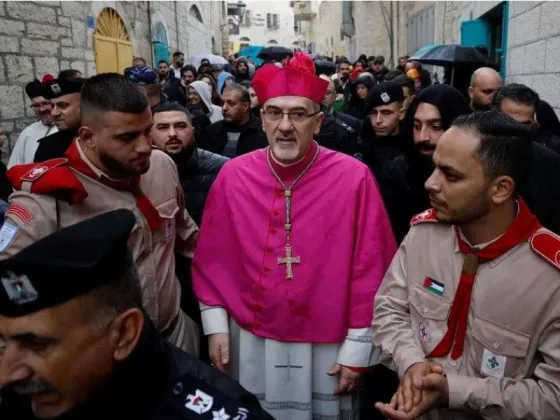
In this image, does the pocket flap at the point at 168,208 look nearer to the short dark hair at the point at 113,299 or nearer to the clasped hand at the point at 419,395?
the short dark hair at the point at 113,299

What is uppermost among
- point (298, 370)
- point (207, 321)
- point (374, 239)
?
point (374, 239)

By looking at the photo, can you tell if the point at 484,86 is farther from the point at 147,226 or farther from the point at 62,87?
the point at 147,226

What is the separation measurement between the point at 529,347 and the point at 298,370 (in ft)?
3.62

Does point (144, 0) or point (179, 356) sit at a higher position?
point (144, 0)

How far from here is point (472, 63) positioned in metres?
8.29

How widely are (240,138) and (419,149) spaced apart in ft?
A: 7.88

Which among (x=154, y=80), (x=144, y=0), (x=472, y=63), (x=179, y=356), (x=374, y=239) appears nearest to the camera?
(x=179, y=356)

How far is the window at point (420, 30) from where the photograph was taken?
15664mm

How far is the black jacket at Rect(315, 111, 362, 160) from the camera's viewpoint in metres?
5.29

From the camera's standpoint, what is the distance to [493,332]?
187cm

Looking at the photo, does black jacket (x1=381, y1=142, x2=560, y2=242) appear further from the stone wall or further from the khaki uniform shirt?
the stone wall

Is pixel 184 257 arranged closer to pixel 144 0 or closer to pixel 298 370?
pixel 298 370

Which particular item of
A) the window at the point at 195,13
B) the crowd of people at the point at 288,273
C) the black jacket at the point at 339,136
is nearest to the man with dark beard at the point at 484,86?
the black jacket at the point at 339,136

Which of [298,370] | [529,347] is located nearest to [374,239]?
[298,370]
